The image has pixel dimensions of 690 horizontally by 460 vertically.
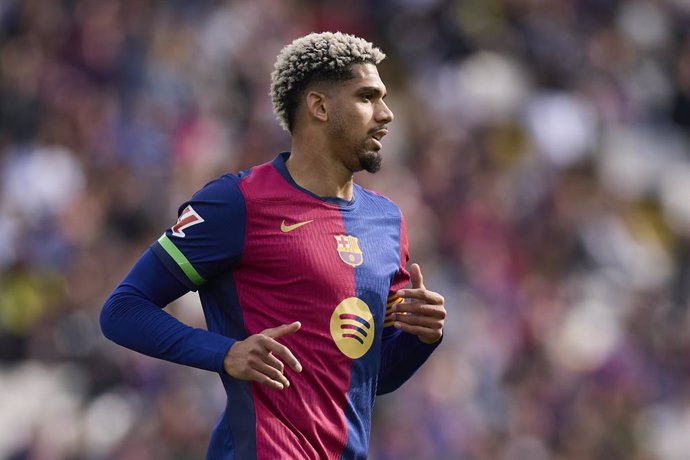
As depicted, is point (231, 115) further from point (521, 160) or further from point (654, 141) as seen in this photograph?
point (654, 141)

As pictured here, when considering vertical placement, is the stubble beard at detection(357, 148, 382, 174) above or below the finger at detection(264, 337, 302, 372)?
above

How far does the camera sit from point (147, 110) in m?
12.3

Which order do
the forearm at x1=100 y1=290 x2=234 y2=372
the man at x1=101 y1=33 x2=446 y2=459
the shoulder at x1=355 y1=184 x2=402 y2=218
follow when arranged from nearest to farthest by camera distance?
the forearm at x1=100 y1=290 x2=234 y2=372
the man at x1=101 y1=33 x2=446 y2=459
the shoulder at x1=355 y1=184 x2=402 y2=218

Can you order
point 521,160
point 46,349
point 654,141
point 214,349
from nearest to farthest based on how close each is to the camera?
point 214,349, point 46,349, point 521,160, point 654,141

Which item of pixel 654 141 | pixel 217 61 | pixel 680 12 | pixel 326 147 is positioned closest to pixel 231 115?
pixel 217 61

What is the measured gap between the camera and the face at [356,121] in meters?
5.16

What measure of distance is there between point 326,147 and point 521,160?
8.43 meters

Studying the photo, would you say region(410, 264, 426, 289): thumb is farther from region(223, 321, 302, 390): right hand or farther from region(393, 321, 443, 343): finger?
region(223, 321, 302, 390): right hand

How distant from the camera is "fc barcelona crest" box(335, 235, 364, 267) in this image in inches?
199

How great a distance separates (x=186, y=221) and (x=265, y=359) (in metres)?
0.67

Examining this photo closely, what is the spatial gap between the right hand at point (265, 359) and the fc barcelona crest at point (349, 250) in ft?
1.65

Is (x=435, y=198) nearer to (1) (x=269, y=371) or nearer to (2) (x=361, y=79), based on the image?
(2) (x=361, y=79)

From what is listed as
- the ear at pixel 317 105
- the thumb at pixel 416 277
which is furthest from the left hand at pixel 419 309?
the ear at pixel 317 105

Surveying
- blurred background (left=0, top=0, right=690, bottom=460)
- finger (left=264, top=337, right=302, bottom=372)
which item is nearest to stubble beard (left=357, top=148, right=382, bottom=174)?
finger (left=264, top=337, right=302, bottom=372)
